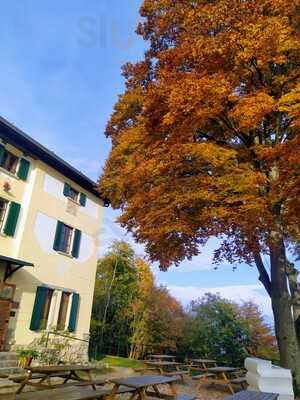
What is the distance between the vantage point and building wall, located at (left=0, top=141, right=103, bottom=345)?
41.3 ft

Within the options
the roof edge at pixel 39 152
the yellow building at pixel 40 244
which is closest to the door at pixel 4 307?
the yellow building at pixel 40 244

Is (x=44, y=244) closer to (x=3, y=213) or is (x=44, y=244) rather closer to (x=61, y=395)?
(x=3, y=213)

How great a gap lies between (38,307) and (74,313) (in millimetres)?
2428

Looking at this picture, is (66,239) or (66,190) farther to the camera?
(66,190)

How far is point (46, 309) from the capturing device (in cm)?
1376

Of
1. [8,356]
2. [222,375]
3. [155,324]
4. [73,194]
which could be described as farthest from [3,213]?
[155,324]

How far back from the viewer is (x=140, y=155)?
9.98 m

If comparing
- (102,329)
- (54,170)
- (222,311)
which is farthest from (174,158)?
(102,329)

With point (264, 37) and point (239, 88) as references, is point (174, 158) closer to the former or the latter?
point (239, 88)

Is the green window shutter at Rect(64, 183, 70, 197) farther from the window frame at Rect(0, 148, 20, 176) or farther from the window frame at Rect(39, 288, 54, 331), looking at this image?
the window frame at Rect(39, 288, 54, 331)

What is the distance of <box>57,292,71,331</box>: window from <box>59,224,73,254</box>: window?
2075 millimetres

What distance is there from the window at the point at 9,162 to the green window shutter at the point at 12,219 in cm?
148

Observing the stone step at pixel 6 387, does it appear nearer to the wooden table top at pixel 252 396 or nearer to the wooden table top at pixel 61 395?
the wooden table top at pixel 61 395

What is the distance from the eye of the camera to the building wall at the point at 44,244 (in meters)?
12.6
